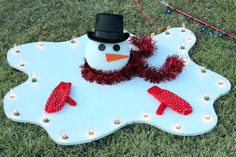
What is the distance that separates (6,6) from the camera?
2.31m

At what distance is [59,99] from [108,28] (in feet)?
1.02

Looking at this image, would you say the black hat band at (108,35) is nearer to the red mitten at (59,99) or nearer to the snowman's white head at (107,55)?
the snowman's white head at (107,55)

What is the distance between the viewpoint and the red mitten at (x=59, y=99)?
161 centimetres

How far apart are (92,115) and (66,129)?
115 mm

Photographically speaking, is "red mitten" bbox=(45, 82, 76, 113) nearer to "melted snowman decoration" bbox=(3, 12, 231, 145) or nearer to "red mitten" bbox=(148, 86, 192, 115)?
"melted snowman decoration" bbox=(3, 12, 231, 145)

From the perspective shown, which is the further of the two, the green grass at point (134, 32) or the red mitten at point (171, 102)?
the red mitten at point (171, 102)

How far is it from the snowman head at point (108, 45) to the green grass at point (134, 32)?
27cm

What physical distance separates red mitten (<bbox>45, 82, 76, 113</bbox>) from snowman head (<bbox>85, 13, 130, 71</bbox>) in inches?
5.7

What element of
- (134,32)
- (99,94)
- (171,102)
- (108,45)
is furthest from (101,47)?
(134,32)

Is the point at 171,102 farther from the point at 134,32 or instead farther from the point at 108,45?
the point at 134,32

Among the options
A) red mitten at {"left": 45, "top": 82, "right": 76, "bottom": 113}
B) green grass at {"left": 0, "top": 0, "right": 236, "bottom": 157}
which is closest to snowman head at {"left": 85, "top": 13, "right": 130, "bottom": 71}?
red mitten at {"left": 45, "top": 82, "right": 76, "bottom": 113}

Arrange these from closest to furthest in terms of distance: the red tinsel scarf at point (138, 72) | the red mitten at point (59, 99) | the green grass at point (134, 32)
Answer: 1. the green grass at point (134, 32)
2. the red mitten at point (59, 99)
3. the red tinsel scarf at point (138, 72)

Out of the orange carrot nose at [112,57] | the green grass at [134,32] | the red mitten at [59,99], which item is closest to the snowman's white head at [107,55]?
the orange carrot nose at [112,57]

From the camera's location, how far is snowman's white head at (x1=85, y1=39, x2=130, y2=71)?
1671 millimetres
